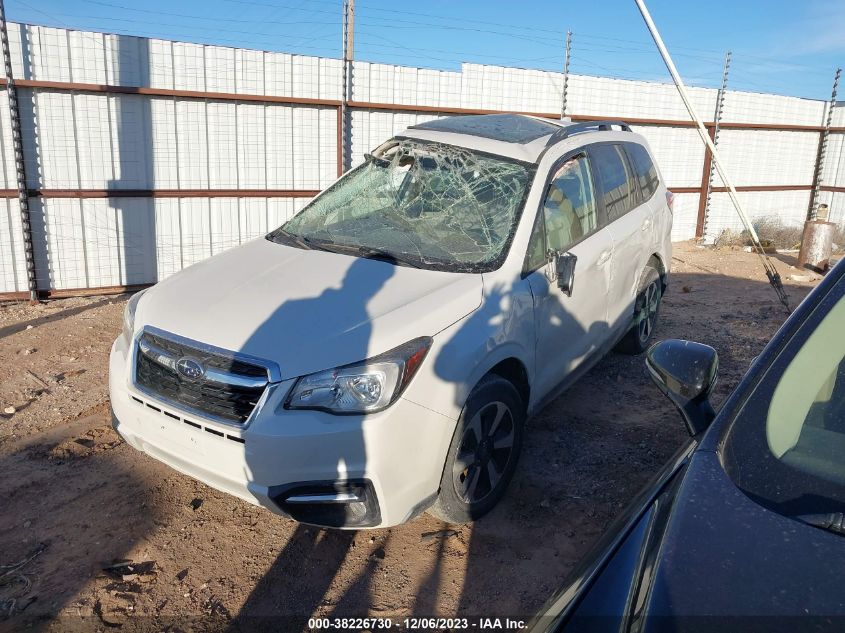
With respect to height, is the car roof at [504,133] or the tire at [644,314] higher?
the car roof at [504,133]

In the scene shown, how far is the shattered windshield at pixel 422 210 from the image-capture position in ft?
12.4

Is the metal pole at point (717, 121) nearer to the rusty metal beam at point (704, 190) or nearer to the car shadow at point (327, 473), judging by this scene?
the rusty metal beam at point (704, 190)

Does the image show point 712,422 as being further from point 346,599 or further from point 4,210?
point 4,210

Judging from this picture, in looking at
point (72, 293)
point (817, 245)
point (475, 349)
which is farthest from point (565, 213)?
point (817, 245)

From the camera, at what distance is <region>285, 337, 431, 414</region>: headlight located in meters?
2.84

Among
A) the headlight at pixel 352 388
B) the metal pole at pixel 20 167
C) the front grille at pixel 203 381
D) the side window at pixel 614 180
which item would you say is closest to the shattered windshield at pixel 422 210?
the headlight at pixel 352 388

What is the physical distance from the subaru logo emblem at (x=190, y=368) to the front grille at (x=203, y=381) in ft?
0.05

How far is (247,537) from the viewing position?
348 centimetres

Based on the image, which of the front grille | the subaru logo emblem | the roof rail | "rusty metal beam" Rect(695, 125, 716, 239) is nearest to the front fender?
the front grille

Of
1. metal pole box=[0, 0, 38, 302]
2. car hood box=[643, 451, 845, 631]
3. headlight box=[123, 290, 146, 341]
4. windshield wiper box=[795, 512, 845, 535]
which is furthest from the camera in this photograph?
metal pole box=[0, 0, 38, 302]

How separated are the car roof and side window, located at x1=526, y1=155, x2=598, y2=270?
0.20 meters

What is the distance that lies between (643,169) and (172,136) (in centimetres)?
532

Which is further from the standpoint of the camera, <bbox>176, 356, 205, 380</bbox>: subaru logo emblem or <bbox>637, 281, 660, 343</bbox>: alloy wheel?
<bbox>637, 281, 660, 343</bbox>: alloy wheel

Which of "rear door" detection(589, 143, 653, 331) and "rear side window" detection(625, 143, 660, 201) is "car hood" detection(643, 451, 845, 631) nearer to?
"rear door" detection(589, 143, 653, 331)
